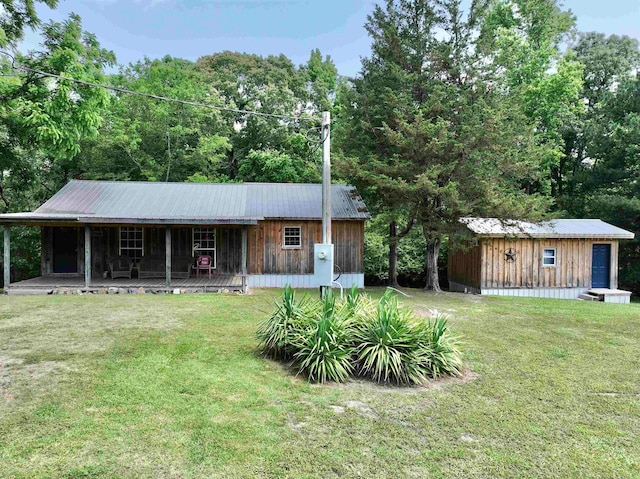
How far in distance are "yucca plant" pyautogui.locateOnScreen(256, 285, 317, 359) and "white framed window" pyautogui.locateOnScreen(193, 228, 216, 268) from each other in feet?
28.6

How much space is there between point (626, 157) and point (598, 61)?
851 cm

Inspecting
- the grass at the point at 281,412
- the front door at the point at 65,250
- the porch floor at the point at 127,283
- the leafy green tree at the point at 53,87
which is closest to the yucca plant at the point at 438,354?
the grass at the point at 281,412

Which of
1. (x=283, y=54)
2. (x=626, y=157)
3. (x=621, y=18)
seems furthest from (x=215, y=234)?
(x=621, y=18)

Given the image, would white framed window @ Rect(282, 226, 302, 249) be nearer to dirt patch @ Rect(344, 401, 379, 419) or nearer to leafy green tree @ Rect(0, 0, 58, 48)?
leafy green tree @ Rect(0, 0, 58, 48)

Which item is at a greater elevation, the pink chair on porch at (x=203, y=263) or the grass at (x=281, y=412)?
the pink chair on porch at (x=203, y=263)

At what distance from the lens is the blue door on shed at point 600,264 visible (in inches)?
582

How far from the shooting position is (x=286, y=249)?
14031 millimetres

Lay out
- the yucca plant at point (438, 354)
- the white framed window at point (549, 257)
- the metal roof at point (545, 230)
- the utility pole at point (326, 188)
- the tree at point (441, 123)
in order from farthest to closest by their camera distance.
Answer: the white framed window at point (549, 257) → the metal roof at point (545, 230) → the tree at point (441, 123) → the utility pole at point (326, 188) → the yucca plant at point (438, 354)

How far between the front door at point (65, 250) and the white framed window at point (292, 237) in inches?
→ 288

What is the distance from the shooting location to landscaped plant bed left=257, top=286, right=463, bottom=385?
5.01 metres

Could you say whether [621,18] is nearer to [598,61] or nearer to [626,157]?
[598,61]

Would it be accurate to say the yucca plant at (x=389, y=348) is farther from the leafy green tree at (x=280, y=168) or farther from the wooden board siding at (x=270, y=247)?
the leafy green tree at (x=280, y=168)

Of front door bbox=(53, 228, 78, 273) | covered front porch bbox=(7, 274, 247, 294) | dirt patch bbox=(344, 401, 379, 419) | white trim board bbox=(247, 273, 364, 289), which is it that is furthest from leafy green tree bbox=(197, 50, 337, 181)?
dirt patch bbox=(344, 401, 379, 419)

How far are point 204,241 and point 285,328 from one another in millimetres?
9411
